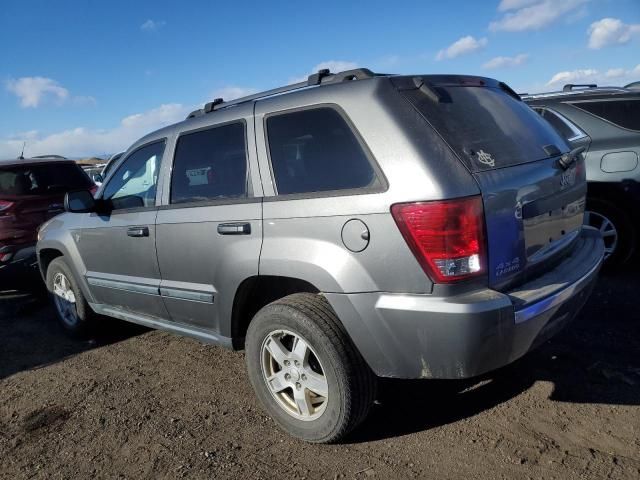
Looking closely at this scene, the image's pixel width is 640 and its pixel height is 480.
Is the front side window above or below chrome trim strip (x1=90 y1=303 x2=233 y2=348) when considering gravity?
above

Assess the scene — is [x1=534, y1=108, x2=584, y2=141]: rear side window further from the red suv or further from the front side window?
the red suv

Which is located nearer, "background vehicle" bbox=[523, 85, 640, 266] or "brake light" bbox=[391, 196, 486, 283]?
"brake light" bbox=[391, 196, 486, 283]

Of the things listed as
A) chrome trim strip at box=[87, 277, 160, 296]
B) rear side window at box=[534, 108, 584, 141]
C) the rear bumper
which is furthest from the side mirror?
rear side window at box=[534, 108, 584, 141]

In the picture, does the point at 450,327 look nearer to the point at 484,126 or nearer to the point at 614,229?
the point at 484,126

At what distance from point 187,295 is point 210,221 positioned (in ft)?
1.84

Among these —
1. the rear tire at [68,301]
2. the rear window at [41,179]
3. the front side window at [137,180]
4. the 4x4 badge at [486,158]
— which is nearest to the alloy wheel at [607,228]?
the 4x4 badge at [486,158]

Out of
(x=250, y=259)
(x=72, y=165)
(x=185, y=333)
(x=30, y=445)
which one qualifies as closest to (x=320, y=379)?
(x=250, y=259)

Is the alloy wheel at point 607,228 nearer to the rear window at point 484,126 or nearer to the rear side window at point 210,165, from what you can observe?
the rear window at point 484,126

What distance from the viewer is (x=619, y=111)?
4.95m

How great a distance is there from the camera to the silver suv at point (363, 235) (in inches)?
88.6

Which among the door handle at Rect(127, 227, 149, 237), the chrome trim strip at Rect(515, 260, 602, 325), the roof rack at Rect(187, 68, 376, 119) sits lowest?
the chrome trim strip at Rect(515, 260, 602, 325)

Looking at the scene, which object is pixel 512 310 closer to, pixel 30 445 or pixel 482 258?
pixel 482 258

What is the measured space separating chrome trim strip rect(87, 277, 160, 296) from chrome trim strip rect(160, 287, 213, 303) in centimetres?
10

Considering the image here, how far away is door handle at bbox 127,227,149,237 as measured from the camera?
3.51 m
